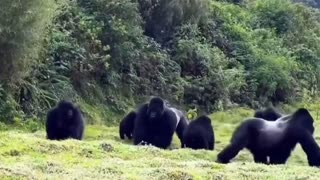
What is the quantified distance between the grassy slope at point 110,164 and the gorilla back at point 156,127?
2.40m

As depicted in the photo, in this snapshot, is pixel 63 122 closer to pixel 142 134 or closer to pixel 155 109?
pixel 142 134

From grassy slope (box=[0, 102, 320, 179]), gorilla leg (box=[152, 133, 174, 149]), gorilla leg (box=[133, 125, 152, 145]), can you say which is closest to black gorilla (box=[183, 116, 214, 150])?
gorilla leg (box=[152, 133, 174, 149])

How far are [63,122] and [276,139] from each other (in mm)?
4338

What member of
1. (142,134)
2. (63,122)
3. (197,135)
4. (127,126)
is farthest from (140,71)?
(63,122)

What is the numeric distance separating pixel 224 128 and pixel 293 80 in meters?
9.88

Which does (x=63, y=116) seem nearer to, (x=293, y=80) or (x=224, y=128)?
(x=224, y=128)

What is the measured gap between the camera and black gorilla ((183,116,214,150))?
15891mm

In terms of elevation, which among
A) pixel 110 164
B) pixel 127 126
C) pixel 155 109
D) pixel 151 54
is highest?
pixel 110 164

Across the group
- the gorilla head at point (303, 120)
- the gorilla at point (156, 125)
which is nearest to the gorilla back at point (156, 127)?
the gorilla at point (156, 125)

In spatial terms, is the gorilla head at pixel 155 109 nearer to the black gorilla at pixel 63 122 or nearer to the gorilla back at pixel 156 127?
the gorilla back at pixel 156 127

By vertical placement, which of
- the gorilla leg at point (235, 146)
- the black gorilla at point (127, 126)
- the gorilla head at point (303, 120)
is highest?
the gorilla head at point (303, 120)

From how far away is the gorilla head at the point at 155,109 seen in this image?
52.3 feet

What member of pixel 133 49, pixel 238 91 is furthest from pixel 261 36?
pixel 133 49

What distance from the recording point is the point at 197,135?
52.3ft
